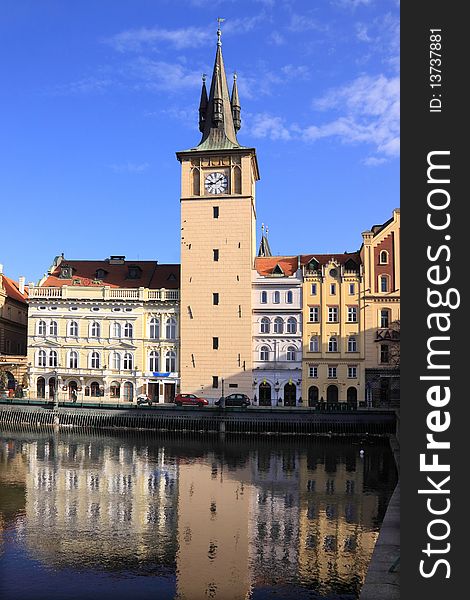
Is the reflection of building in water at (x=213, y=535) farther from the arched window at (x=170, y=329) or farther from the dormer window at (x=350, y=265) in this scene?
the dormer window at (x=350, y=265)

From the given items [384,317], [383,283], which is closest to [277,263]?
[383,283]

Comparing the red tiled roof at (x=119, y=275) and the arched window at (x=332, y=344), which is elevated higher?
the red tiled roof at (x=119, y=275)

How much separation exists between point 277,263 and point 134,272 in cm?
1709

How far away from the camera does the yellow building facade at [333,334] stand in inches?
2672

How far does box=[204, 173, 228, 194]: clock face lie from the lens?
71.9 metres

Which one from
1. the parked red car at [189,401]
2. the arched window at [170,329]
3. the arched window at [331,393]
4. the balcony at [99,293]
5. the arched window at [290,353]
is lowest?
the parked red car at [189,401]

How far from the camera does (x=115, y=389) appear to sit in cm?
7231

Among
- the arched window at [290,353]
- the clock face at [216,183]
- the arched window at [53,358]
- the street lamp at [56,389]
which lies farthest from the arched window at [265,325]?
the arched window at [53,358]

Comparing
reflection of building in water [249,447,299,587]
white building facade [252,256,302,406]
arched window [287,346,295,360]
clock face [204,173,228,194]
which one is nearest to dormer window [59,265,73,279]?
clock face [204,173,228,194]

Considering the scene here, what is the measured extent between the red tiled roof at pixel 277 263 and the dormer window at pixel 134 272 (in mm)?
14286

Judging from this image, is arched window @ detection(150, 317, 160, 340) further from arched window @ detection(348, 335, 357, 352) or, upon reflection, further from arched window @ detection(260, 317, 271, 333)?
arched window @ detection(348, 335, 357, 352)

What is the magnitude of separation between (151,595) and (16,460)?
1069 inches

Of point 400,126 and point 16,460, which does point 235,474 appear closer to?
point 16,460

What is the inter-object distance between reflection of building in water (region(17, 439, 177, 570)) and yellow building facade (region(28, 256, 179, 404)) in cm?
2388
